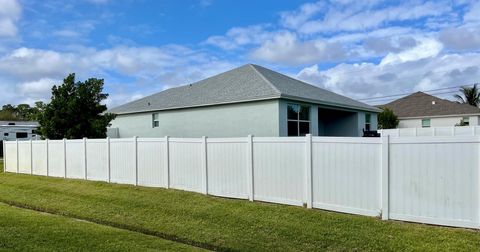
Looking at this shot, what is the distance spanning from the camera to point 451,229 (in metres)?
7.09

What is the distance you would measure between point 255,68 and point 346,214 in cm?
1541

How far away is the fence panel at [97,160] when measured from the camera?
587 inches

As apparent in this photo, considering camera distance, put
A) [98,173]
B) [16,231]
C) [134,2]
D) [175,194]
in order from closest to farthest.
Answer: [16,231], [175,194], [98,173], [134,2]

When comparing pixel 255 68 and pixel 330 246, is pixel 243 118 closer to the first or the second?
pixel 255 68

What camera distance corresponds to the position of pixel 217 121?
2048 cm

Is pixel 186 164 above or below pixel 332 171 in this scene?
below

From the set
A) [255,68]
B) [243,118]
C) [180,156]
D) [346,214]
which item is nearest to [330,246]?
[346,214]

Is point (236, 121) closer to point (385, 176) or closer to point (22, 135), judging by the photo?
point (385, 176)

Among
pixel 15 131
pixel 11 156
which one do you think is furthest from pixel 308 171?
pixel 15 131

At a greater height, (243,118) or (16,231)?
(243,118)

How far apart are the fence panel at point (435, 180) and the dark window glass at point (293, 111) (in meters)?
11.0

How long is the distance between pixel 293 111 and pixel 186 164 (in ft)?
27.6

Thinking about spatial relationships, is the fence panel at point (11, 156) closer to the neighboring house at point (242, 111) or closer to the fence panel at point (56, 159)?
the fence panel at point (56, 159)

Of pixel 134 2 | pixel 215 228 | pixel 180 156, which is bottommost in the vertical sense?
pixel 215 228
